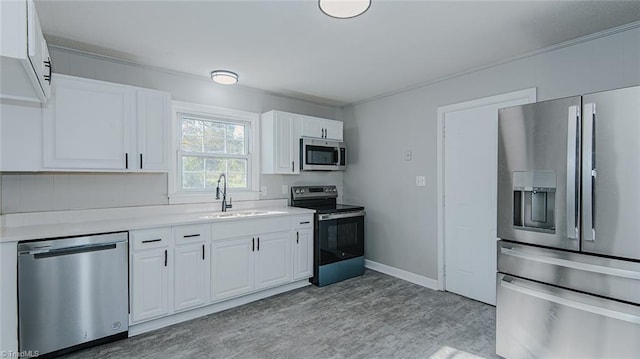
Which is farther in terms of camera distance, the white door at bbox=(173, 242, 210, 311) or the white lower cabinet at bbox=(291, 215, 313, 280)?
the white lower cabinet at bbox=(291, 215, 313, 280)

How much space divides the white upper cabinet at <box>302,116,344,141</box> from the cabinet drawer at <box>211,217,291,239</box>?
1325 millimetres

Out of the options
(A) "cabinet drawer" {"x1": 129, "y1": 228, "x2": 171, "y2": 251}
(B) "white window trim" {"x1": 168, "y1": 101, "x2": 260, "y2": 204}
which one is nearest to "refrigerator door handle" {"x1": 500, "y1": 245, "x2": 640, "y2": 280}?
(A) "cabinet drawer" {"x1": 129, "y1": 228, "x2": 171, "y2": 251}

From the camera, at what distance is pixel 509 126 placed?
85.9 inches

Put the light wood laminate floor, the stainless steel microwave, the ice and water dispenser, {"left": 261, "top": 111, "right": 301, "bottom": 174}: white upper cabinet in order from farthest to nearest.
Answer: the stainless steel microwave
{"left": 261, "top": 111, "right": 301, "bottom": 174}: white upper cabinet
the light wood laminate floor
the ice and water dispenser

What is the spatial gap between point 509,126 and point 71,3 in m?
3.11

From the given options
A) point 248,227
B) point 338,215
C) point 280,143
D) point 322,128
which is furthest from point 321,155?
point 248,227

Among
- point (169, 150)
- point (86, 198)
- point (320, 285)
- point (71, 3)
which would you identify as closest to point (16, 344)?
point (86, 198)

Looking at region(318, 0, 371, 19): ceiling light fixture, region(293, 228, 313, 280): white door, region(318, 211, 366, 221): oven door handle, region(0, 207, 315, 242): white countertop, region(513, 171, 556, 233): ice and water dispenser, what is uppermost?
region(318, 0, 371, 19): ceiling light fixture

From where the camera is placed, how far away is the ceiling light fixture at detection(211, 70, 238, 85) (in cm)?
327

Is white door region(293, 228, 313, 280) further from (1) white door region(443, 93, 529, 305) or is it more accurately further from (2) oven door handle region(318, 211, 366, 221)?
(1) white door region(443, 93, 529, 305)

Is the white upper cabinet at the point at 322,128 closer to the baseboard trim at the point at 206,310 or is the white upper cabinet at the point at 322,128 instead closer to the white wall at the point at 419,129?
the white wall at the point at 419,129

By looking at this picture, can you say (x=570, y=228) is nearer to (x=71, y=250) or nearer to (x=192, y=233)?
(x=192, y=233)

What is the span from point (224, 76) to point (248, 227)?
163cm

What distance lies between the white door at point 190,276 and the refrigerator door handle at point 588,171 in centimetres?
293
